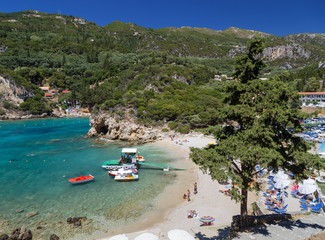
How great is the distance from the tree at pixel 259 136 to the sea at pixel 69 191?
11.0m

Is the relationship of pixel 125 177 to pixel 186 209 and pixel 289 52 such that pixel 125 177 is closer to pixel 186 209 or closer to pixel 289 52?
pixel 186 209

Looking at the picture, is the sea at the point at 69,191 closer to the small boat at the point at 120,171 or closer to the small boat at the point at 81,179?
the small boat at the point at 81,179

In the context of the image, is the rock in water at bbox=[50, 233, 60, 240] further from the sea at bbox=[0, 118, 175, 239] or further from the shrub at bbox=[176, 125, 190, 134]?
the shrub at bbox=[176, 125, 190, 134]

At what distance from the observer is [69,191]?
21828 mm

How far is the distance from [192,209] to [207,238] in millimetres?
4949

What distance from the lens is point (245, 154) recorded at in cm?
850

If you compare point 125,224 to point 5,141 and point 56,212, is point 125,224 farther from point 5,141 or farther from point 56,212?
point 5,141

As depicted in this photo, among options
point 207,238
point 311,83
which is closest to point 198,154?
point 207,238

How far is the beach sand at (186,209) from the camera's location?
14.7 m

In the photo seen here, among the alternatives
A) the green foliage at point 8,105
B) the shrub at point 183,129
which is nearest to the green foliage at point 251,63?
the shrub at point 183,129

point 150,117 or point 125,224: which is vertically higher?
point 150,117

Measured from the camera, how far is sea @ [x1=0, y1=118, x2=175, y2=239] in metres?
15.9

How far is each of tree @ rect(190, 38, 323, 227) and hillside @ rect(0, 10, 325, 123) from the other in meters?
1.43

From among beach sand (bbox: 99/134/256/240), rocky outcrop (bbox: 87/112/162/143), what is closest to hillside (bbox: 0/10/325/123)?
rocky outcrop (bbox: 87/112/162/143)
